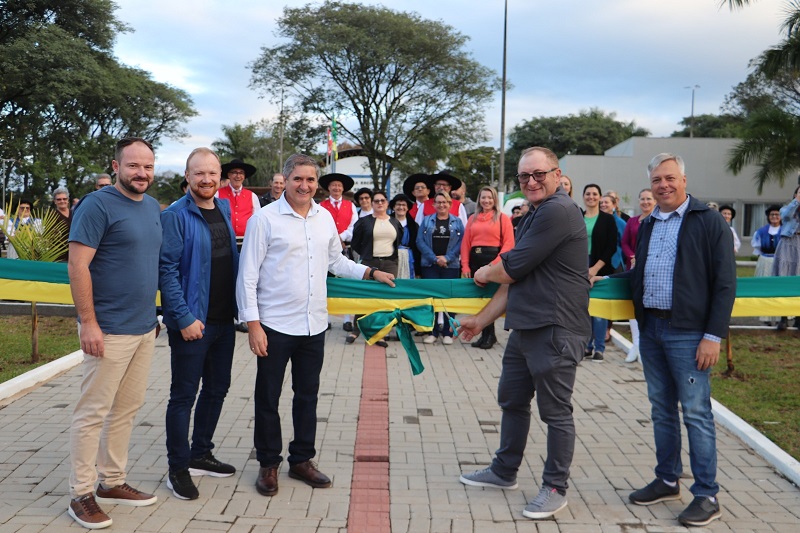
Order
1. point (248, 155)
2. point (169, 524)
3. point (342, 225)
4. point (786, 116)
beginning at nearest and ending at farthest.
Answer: point (169, 524), point (342, 225), point (786, 116), point (248, 155)

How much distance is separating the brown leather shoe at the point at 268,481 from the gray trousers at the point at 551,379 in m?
1.59

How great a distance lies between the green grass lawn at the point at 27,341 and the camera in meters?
8.60

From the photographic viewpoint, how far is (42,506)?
14.8 feet

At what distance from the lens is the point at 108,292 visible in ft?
14.0

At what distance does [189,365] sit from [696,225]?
10.5ft

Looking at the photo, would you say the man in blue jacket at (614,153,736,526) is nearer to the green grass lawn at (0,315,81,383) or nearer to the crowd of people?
the crowd of people

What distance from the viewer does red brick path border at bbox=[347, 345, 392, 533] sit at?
14.5ft

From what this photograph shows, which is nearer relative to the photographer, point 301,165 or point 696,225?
point 696,225

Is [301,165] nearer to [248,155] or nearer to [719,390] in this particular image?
[719,390]

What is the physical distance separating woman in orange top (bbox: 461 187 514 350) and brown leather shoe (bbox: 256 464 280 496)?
5346 mm

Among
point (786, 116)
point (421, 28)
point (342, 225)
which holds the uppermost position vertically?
point (421, 28)

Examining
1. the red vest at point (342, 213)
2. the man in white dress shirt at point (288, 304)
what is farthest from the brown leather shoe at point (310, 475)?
the red vest at point (342, 213)

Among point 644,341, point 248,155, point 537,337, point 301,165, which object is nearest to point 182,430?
point 301,165

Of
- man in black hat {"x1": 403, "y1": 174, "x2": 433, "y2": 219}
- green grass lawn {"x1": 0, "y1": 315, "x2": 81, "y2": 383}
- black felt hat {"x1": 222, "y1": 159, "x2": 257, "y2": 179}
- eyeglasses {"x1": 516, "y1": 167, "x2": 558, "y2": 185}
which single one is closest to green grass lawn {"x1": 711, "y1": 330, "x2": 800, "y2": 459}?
eyeglasses {"x1": 516, "y1": 167, "x2": 558, "y2": 185}
